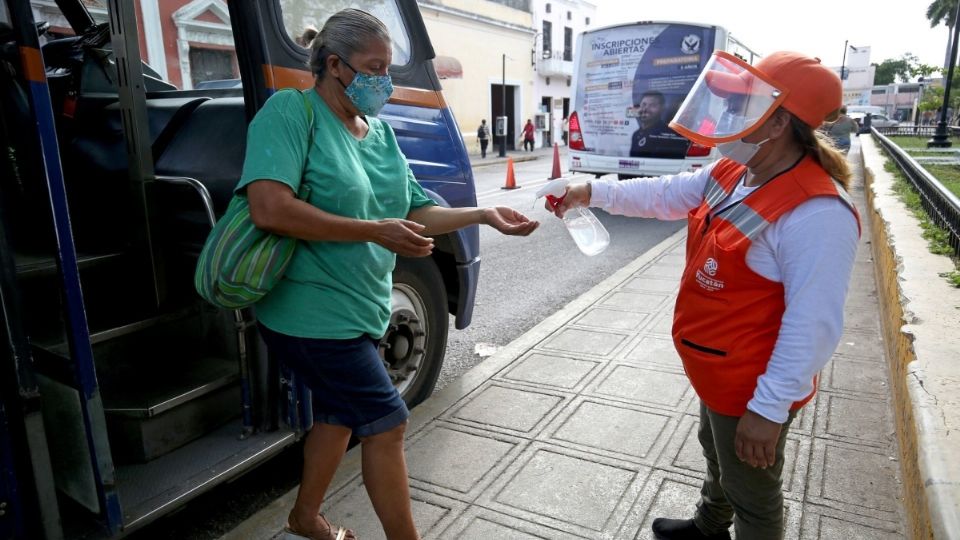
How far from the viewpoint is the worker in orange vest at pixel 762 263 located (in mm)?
1638

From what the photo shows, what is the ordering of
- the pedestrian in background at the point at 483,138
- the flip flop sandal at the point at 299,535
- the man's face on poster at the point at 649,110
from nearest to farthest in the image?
the flip flop sandal at the point at 299,535, the man's face on poster at the point at 649,110, the pedestrian in background at the point at 483,138

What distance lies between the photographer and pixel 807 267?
1619 mm

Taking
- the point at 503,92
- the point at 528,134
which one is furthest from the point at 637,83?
the point at 503,92

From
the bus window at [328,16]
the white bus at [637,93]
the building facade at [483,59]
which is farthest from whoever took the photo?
the building facade at [483,59]

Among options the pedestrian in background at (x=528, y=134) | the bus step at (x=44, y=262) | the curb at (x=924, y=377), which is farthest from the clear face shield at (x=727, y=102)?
the pedestrian in background at (x=528, y=134)

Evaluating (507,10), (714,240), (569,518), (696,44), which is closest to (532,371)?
(569,518)

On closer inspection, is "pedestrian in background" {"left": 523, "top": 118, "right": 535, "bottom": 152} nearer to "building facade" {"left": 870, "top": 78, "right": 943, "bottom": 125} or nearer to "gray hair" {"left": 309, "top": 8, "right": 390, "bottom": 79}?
"gray hair" {"left": 309, "top": 8, "right": 390, "bottom": 79}

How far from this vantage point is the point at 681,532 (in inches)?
95.5

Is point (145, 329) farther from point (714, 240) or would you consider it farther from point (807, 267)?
point (807, 267)

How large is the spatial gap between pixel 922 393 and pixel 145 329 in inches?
123

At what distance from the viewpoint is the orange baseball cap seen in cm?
171

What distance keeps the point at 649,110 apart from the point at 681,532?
9.22m

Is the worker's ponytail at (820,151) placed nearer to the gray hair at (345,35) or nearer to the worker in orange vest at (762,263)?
the worker in orange vest at (762,263)

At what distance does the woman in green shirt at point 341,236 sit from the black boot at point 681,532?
0.93 m
